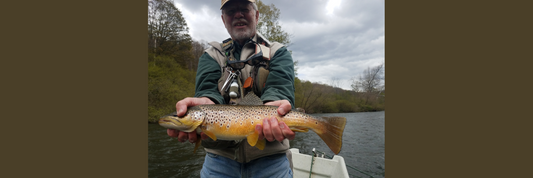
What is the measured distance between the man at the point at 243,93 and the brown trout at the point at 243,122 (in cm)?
7

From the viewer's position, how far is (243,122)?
6.23 feet

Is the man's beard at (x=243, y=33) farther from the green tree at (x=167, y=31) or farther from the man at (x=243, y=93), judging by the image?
the green tree at (x=167, y=31)

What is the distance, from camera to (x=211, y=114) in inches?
76.4

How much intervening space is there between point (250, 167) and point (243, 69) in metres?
1.04

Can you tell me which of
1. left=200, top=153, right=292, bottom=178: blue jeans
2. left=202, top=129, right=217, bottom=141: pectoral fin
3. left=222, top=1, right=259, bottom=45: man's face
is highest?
left=222, top=1, right=259, bottom=45: man's face

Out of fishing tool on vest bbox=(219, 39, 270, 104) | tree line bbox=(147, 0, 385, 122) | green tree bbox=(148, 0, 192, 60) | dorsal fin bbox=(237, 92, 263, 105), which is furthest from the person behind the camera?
green tree bbox=(148, 0, 192, 60)

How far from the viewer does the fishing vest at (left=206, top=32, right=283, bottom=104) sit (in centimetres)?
226

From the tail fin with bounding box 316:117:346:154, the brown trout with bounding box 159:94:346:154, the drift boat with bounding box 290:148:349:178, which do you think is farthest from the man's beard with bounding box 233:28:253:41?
the drift boat with bounding box 290:148:349:178

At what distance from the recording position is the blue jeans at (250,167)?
196 centimetres

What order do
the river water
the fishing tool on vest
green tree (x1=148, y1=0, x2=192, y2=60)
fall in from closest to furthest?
1. the fishing tool on vest
2. the river water
3. green tree (x1=148, y1=0, x2=192, y2=60)

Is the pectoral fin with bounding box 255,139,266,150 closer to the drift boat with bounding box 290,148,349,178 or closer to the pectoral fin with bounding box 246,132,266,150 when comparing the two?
the pectoral fin with bounding box 246,132,266,150

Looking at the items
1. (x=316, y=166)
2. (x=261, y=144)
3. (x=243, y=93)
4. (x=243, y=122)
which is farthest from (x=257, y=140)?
(x=316, y=166)

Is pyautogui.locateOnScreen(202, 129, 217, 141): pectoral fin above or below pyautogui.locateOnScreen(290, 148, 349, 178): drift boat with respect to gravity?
above

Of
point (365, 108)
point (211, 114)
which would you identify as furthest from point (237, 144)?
point (365, 108)
